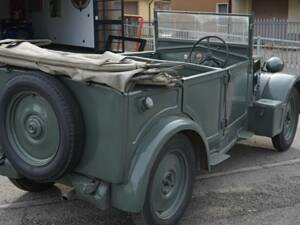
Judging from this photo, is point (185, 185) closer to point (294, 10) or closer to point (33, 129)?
point (33, 129)

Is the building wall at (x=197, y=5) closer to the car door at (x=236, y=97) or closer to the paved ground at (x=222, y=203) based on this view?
the car door at (x=236, y=97)

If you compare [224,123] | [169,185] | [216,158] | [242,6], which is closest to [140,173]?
[169,185]

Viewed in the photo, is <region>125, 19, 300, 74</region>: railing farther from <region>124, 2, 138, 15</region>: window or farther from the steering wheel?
<region>124, 2, 138, 15</region>: window

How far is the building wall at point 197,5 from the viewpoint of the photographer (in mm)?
28558

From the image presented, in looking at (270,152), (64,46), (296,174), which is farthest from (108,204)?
(64,46)

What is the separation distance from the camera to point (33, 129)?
3.57 meters

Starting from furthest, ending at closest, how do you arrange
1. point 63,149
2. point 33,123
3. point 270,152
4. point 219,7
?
1. point 219,7
2. point 270,152
3. point 33,123
4. point 63,149

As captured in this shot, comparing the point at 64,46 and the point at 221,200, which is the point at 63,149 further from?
the point at 64,46

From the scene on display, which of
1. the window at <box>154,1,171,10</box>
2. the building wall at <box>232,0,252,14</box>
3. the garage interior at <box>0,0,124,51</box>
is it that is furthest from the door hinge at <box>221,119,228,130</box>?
the window at <box>154,1,171,10</box>

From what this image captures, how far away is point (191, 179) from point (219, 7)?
25656 millimetres

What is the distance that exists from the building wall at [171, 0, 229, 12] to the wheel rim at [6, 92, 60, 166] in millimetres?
25462

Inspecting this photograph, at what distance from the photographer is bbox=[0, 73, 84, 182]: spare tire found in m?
3.27

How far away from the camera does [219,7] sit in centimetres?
2855

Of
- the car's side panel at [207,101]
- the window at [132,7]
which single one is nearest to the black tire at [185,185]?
the car's side panel at [207,101]
